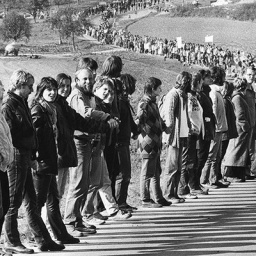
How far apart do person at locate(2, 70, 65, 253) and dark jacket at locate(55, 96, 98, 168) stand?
65cm

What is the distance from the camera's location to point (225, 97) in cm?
1412

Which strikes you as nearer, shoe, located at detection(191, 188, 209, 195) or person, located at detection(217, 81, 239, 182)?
shoe, located at detection(191, 188, 209, 195)

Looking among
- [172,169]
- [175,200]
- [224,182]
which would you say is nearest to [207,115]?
[172,169]

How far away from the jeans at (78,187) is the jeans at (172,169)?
247 cm

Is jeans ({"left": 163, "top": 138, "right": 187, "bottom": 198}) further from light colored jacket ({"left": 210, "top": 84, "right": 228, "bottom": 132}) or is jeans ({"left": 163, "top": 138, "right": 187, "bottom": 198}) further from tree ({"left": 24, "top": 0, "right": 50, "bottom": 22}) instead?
tree ({"left": 24, "top": 0, "right": 50, "bottom": 22})

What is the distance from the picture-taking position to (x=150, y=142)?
11.6 meters

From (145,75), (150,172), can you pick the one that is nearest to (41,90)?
(150,172)

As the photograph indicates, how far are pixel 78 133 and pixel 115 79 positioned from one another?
1325mm

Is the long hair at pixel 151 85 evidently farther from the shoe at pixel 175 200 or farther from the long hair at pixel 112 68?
the shoe at pixel 175 200

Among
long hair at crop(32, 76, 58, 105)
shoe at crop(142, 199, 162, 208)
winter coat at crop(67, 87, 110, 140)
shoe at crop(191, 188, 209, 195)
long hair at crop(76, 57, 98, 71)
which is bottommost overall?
shoe at crop(191, 188, 209, 195)

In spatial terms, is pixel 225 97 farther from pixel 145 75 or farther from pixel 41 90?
pixel 145 75

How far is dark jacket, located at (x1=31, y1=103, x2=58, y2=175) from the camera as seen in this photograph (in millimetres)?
8812

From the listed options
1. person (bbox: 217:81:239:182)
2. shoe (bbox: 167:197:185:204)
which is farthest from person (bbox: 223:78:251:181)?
shoe (bbox: 167:197:185:204)

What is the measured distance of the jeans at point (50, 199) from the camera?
890 centimetres
